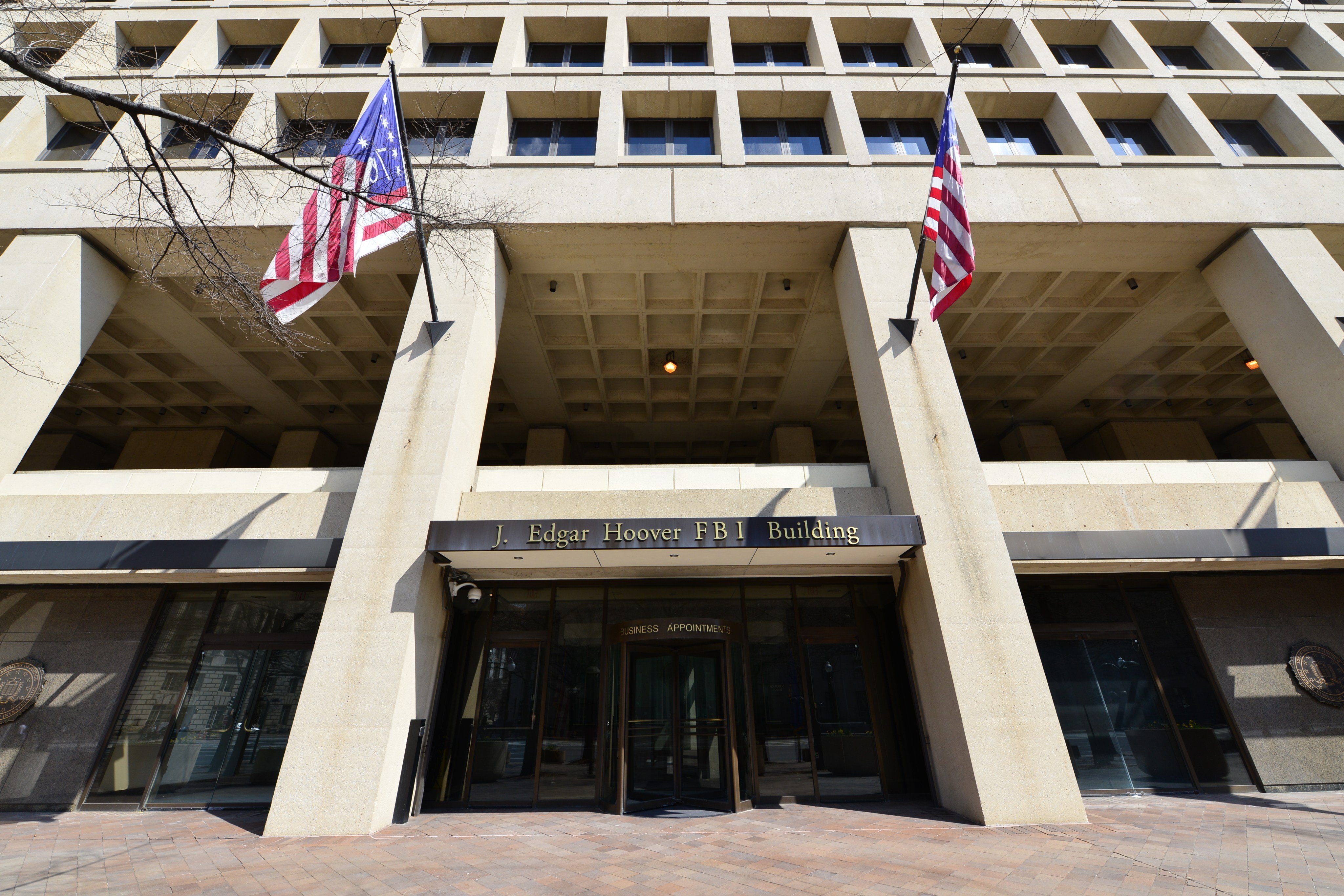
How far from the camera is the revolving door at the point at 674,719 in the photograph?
31.0 feet

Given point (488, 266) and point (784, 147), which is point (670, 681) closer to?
point (488, 266)

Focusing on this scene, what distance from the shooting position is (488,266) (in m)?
11.8

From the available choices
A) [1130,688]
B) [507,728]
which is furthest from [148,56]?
[1130,688]

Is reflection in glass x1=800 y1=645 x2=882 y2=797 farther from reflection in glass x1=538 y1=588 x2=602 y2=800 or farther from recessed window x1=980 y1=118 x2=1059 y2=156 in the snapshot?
recessed window x1=980 y1=118 x2=1059 y2=156

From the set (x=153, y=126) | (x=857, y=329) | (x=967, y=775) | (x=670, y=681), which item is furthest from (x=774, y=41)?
(x=967, y=775)

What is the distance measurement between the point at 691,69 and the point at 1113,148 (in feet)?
38.1

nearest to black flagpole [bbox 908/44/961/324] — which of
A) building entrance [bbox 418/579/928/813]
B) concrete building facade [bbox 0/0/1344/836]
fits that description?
concrete building facade [bbox 0/0/1344/836]

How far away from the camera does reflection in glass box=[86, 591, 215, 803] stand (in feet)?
33.2

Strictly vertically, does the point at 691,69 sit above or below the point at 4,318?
above

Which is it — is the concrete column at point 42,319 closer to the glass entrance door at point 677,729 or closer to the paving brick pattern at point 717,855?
the paving brick pattern at point 717,855

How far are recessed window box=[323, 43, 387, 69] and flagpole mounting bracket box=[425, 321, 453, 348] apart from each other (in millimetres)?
10983

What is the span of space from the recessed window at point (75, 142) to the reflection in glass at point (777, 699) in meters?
19.7

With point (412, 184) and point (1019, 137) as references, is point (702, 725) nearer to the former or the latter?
point (412, 184)

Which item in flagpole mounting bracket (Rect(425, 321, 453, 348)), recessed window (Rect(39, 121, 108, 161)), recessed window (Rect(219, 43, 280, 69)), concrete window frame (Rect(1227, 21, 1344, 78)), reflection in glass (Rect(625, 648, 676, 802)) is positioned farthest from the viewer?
concrete window frame (Rect(1227, 21, 1344, 78))
